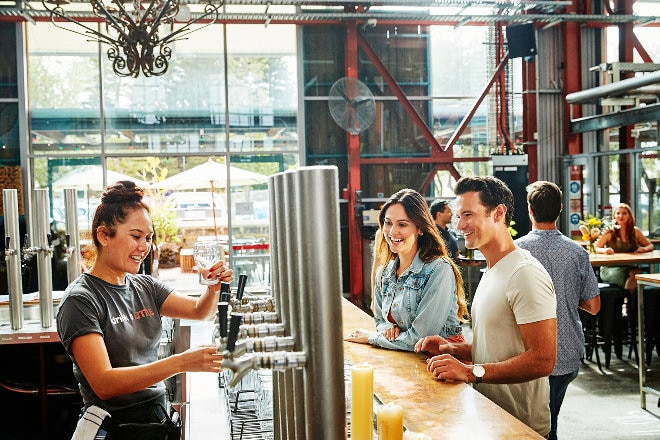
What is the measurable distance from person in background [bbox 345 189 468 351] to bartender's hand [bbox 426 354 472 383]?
34 cm

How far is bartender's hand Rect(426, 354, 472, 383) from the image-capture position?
89.7 inches

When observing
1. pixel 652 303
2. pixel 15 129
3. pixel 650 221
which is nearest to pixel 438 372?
pixel 652 303

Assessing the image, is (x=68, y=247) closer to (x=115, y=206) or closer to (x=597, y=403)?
(x=115, y=206)

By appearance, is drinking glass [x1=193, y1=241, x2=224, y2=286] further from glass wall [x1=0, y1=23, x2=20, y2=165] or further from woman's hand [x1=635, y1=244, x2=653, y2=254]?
glass wall [x1=0, y1=23, x2=20, y2=165]

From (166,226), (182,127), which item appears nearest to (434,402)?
(166,226)

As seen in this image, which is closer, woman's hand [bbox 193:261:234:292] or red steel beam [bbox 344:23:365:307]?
woman's hand [bbox 193:261:234:292]

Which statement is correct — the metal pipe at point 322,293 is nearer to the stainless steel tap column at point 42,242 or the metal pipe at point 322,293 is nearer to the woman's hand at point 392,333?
the woman's hand at point 392,333

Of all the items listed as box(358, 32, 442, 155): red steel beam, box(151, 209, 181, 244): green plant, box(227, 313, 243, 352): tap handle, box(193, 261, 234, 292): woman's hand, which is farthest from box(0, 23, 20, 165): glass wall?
box(227, 313, 243, 352): tap handle

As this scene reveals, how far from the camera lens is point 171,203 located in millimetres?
10117

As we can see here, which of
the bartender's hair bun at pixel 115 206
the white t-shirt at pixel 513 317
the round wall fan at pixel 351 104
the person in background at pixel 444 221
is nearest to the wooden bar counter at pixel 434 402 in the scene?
the white t-shirt at pixel 513 317

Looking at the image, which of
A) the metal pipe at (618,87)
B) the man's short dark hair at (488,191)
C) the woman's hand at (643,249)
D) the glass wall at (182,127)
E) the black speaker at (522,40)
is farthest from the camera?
the black speaker at (522,40)

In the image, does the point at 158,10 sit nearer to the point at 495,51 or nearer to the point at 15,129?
the point at 15,129

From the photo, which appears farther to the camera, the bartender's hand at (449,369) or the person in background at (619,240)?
the person in background at (619,240)

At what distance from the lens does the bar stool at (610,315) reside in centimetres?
636
